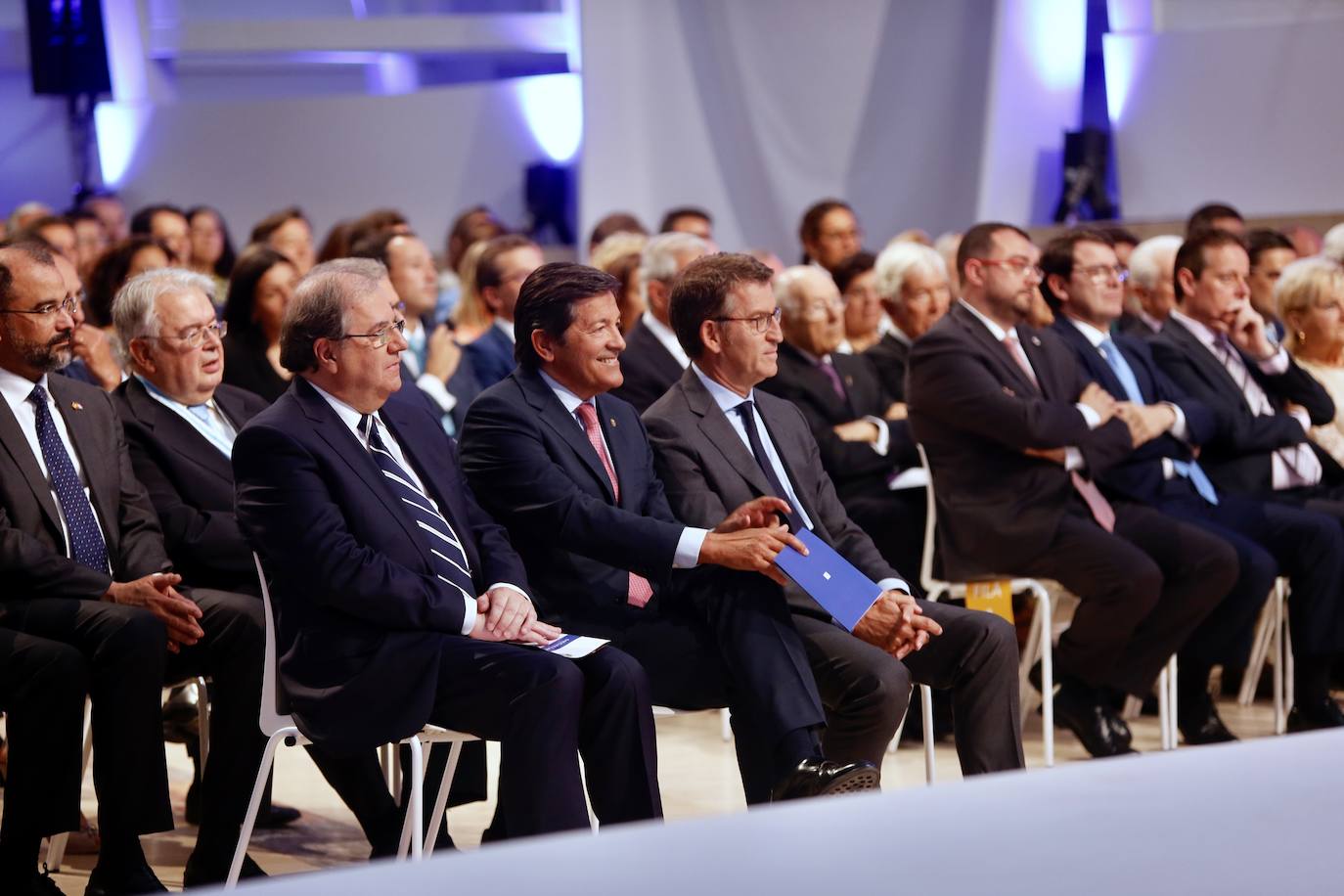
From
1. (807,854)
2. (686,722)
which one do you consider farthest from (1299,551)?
(807,854)

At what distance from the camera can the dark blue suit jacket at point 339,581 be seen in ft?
9.71

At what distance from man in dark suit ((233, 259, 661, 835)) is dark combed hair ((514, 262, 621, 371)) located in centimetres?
35

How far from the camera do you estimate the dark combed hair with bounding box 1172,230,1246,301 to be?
16.9 ft

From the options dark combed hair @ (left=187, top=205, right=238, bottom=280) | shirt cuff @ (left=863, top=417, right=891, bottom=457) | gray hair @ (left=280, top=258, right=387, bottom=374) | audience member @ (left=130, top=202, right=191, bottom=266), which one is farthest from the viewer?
dark combed hair @ (left=187, top=205, right=238, bottom=280)

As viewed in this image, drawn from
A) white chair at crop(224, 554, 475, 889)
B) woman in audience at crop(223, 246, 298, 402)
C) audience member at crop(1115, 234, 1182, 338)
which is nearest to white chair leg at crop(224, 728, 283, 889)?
white chair at crop(224, 554, 475, 889)

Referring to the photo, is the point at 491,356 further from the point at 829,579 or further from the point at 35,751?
the point at 35,751

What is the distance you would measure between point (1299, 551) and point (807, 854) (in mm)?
4243

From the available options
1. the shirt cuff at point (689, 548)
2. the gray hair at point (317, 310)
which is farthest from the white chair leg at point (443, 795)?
the gray hair at point (317, 310)

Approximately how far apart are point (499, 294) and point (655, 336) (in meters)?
0.59

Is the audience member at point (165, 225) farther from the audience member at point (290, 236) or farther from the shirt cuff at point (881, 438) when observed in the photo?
the shirt cuff at point (881, 438)

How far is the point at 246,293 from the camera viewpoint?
4785mm

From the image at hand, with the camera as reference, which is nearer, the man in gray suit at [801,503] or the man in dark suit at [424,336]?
the man in gray suit at [801,503]

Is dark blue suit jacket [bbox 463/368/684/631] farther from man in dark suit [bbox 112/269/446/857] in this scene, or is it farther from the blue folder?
man in dark suit [bbox 112/269/446/857]

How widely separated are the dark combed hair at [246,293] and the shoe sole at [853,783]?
2.39 meters
